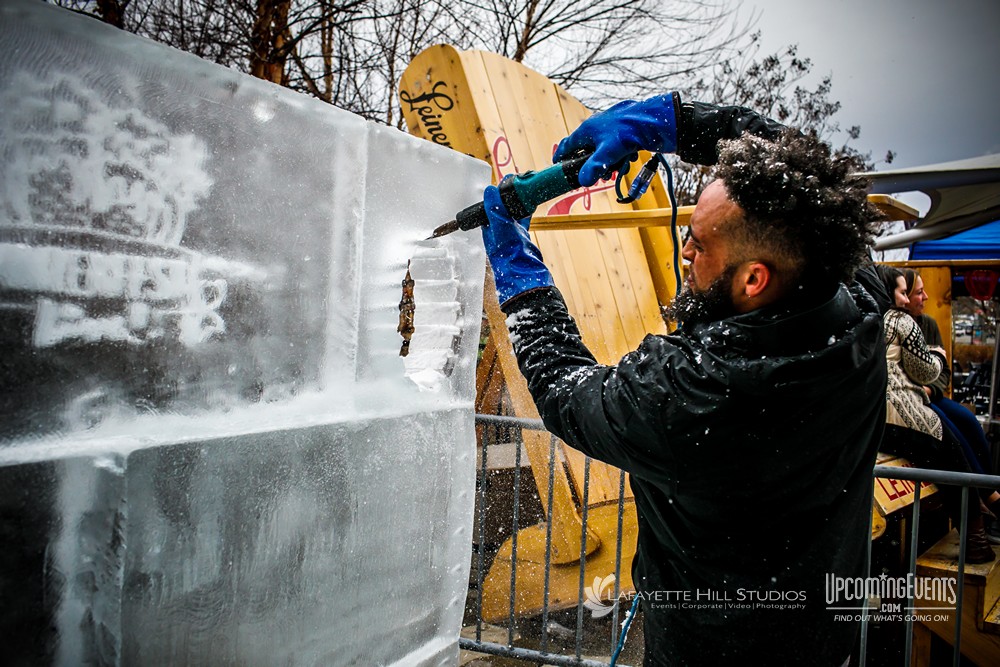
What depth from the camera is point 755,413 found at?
1.19 m

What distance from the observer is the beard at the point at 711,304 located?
4.39 ft

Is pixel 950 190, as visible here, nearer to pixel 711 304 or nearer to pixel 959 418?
pixel 711 304

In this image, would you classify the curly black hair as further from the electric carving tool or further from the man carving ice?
the electric carving tool

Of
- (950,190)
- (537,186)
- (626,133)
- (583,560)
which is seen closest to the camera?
(537,186)

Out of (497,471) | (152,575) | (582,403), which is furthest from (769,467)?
(497,471)

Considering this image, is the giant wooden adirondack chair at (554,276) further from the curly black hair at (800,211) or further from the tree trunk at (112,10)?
the tree trunk at (112,10)

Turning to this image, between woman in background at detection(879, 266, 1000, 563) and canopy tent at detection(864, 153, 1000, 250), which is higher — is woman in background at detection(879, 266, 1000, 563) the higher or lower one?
the lower one

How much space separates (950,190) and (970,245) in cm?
462

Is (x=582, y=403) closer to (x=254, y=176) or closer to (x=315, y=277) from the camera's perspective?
(x=315, y=277)

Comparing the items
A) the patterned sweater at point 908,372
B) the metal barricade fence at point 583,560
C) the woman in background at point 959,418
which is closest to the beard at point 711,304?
the metal barricade fence at point 583,560

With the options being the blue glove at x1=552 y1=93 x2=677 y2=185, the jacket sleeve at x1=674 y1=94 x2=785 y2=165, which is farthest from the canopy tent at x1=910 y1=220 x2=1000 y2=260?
the blue glove at x1=552 y1=93 x2=677 y2=185

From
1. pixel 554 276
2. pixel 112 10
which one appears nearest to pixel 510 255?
pixel 554 276

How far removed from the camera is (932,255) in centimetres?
643

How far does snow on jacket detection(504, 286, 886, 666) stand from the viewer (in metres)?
1.18
